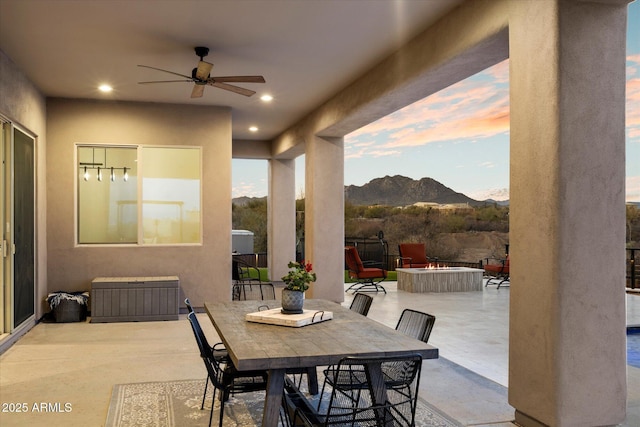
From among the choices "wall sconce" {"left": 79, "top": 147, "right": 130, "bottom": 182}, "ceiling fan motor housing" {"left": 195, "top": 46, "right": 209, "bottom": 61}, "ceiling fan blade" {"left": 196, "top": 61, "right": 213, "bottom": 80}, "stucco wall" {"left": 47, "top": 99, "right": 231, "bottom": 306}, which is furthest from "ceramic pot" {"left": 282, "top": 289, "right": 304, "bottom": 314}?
"wall sconce" {"left": 79, "top": 147, "right": 130, "bottom": 182}

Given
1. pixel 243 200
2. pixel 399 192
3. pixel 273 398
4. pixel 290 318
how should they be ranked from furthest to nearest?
pixel 243 200
pixel 399 192
pixel 290 318
pixel 273 398

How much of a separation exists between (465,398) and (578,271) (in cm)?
135

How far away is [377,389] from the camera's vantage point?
297cm

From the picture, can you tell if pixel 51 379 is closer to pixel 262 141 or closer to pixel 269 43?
pixel 269 43

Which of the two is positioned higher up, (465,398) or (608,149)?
(608,149)

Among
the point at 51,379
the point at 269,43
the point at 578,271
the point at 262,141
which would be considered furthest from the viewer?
the point at 262,141

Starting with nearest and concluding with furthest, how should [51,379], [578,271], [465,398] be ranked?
[578,271], [465,398], [51,379]

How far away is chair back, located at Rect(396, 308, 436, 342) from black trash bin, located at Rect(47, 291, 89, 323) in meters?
5.23

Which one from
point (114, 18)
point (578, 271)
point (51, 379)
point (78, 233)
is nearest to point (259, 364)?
point (578, 271)

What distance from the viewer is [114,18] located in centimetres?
488

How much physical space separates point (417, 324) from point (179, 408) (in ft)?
5.77

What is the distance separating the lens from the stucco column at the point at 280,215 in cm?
1254

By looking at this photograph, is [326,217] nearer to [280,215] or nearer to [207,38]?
[280,215]

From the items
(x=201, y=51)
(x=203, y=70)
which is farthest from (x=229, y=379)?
(x=201, y=51)
